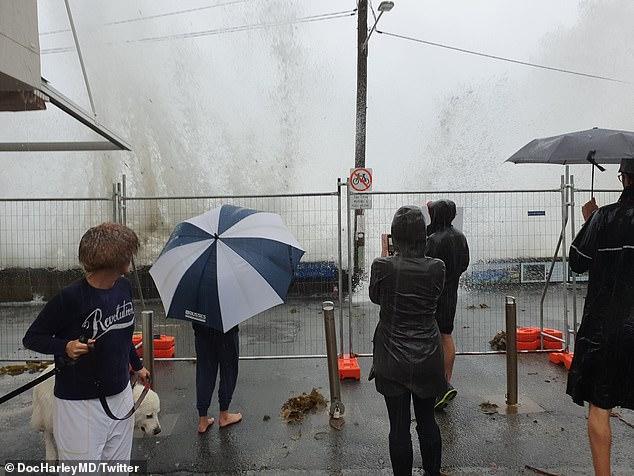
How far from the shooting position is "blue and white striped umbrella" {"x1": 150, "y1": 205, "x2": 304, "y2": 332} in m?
3.95

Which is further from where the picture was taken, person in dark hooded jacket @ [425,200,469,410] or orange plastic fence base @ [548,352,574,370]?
orange plastic fence base @ [548,352,574,370]

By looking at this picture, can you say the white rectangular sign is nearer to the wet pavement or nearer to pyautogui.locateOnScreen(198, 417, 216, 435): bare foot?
the wet pavement

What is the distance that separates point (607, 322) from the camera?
10.1 feet

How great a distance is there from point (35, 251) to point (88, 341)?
9.70 m

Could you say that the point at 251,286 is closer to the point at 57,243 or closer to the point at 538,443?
the point at 538,443

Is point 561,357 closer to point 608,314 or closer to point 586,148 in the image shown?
point 586,148

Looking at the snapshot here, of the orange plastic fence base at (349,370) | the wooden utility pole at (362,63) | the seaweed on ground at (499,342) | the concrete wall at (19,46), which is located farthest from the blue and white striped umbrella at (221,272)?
the wooden utility pole at (362,63)

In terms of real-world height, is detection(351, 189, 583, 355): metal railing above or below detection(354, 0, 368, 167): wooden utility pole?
below

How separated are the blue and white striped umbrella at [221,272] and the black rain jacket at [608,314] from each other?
221 centimetres

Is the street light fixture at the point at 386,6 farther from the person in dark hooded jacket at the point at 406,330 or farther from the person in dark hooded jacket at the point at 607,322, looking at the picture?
the person in dark hooded jacket at the point at 406,330

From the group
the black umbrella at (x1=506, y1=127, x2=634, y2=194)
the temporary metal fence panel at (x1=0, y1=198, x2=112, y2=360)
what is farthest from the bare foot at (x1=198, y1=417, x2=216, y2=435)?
the temporary metal fence panel at (x1=0, y1=198, x2=112, y2=360)

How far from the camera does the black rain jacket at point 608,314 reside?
301 centimetres

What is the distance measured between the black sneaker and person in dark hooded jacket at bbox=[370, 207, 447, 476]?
62.6 inches

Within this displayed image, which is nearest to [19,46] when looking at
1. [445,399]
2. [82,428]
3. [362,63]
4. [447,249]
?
[82,428]
